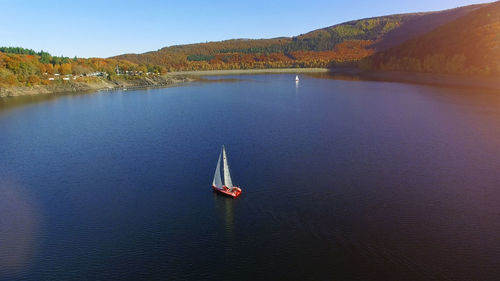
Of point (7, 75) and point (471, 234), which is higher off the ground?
point (7, 75)

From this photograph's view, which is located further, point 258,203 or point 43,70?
point 43,70

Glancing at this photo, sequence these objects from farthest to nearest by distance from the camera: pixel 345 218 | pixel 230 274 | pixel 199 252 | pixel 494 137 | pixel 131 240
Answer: pixel 494 137, pixel 345 218, pixel 131 240, pixel 199 252, pixel 230 274

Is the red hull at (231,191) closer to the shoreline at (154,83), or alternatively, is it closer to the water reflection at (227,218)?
the water reflection at (227,218)

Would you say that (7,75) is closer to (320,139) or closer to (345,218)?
(320,139)

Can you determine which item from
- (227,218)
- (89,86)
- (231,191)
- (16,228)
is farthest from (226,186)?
(89,86)

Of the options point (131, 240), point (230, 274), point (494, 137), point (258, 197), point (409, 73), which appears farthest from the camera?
point (409, 73)

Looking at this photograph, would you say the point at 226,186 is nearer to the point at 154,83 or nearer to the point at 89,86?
the point at 89,86

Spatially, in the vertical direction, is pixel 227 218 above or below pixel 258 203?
below

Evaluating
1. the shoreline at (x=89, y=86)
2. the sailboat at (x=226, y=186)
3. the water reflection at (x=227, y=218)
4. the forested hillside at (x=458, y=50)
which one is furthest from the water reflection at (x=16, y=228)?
the forested hillside at (x=458, y=50)

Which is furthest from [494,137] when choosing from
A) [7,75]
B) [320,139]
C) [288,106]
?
[7,75]
